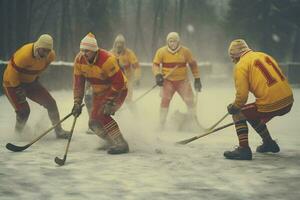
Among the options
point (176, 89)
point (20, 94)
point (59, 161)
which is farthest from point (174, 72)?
A: point (59, 161)

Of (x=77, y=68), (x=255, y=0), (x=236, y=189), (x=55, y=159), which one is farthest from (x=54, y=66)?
(x=255, y=0)

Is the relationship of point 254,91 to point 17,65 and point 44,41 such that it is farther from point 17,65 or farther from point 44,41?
point 17,65

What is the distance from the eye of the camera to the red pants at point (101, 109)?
748 centimetres

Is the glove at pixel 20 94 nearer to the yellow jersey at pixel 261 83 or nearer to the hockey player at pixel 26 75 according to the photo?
the hockey player at pixel 26 75

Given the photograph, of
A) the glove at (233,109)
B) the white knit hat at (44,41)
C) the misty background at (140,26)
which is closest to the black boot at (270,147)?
the glove at (233,109)

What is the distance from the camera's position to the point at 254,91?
7.00m

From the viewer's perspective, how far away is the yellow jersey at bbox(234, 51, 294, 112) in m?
6.84

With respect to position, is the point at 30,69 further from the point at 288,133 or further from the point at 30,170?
the point at 288,133

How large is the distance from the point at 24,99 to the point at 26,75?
14.4 inches

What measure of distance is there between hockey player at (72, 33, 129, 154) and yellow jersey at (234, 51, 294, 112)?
5.15 ft

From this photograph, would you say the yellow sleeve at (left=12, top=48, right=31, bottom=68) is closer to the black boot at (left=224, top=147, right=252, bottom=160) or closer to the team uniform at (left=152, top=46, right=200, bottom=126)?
the team uniform at (left=152, top=46, right=200, bottom=126)

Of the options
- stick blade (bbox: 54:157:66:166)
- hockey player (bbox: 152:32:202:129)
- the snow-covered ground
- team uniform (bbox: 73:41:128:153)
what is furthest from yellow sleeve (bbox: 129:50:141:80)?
stick blade (bbox: 54:157:66:166)

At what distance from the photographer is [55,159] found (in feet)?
21.0

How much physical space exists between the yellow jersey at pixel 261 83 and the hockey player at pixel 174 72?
11.9 ft
